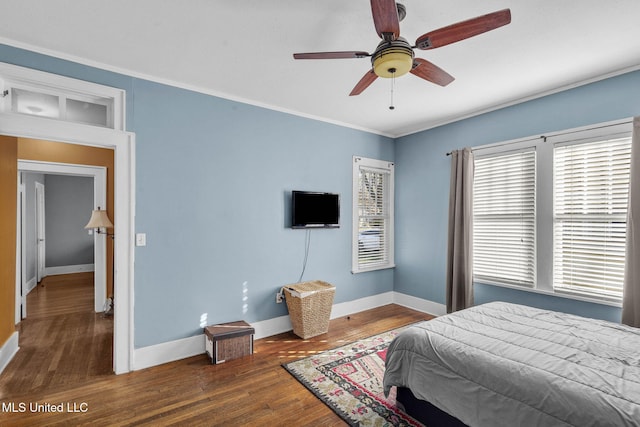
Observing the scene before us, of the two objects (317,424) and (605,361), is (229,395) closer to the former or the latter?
(317,424)

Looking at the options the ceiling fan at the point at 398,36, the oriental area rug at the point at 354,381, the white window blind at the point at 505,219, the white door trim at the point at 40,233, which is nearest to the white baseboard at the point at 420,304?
the white window blind at the point at 505,219

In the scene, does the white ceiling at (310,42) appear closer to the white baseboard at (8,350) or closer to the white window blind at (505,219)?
the white window blind at (505,219)

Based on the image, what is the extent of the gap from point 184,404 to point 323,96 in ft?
10.1

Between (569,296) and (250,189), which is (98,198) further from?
(569,296)

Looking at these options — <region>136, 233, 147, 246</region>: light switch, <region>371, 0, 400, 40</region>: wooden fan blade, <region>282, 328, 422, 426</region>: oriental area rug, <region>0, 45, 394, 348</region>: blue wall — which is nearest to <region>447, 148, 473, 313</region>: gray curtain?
<region>282, 328, 422, 426</region>: oriental area rug

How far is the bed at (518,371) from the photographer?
1.44m

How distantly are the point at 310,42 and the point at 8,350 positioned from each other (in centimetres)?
380

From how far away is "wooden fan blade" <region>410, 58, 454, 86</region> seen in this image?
2059 millimetres

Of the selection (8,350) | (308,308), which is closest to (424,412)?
(308,308)

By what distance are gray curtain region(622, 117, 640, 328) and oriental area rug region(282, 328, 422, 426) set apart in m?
2.11

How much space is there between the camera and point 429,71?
217 cm

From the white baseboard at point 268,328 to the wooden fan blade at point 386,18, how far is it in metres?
3.09

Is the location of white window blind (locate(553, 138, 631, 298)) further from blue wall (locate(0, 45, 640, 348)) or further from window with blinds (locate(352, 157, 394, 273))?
window with blinds (locate(352, 157, 394, 273))

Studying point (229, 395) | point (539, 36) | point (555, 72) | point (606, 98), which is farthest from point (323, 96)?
point (229, 395)
